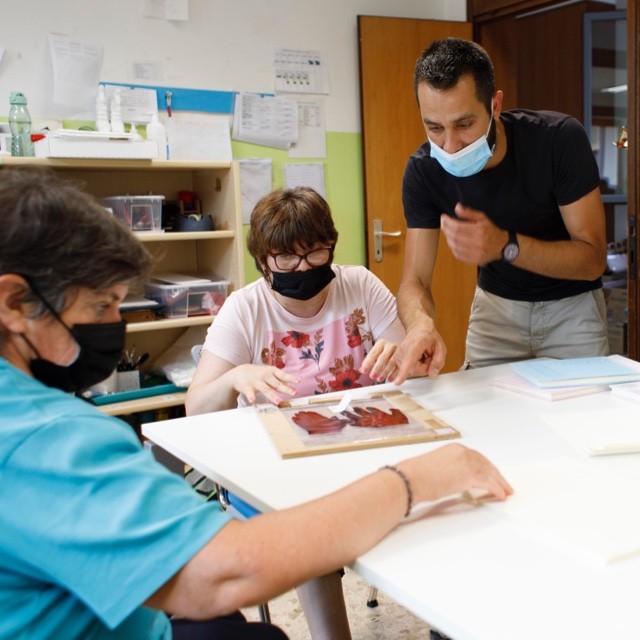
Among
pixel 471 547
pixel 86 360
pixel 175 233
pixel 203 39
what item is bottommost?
pixel 471 547

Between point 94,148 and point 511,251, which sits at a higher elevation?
point 94,148

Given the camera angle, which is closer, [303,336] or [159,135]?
[303,336]

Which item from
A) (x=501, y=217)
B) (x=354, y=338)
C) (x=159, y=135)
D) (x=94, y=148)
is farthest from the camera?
(x=159, y=135)

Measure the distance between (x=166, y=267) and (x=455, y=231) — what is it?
1991 mm

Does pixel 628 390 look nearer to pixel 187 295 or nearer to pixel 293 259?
pixel 293 259

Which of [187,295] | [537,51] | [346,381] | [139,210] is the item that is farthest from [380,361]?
[537,51]

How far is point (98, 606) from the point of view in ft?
2.45

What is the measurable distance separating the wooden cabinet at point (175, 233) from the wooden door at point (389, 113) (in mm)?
910

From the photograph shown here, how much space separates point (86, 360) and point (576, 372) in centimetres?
117

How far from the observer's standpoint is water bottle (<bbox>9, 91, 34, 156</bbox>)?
2826 millimetres

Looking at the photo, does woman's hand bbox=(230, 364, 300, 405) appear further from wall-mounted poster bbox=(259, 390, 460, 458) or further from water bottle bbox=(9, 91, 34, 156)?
water bottle bbox=(9, 91, 34, 156)

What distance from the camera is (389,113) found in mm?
3883

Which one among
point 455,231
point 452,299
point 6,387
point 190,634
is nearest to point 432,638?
point 190,634

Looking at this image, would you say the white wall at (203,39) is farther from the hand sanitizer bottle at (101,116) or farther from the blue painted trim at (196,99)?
the hand sanitizer bottle at (101,116)
